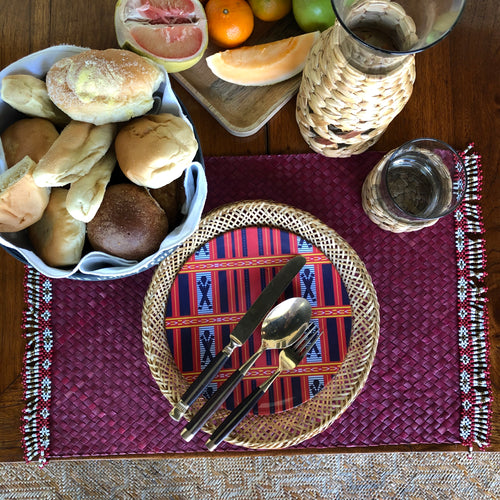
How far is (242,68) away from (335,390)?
0.49m

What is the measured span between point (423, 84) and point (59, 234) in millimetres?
587

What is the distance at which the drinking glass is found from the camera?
0.63 m

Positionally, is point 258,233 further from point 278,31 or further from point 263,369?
point 278,31

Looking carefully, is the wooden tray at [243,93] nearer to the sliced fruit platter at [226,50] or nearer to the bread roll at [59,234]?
the sliced fruit platter at [226,50]

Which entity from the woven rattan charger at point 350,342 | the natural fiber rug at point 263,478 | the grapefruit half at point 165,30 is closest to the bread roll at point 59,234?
the woven rattan charger at point 350,342

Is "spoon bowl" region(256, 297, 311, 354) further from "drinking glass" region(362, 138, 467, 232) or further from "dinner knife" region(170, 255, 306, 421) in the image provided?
"drinking glass" region(362, 138, 467, 232)

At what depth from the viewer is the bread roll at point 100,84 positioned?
1.64ft

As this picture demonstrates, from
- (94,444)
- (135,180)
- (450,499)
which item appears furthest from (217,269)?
(450,499)

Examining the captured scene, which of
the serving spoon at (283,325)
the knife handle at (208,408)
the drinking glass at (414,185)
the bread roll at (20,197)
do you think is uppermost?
the bread roll at (20,197)

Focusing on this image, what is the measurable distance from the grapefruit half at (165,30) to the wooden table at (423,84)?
70mm

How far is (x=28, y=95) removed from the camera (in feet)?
1.74

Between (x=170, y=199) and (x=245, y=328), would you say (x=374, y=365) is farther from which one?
(x=170, y=199)

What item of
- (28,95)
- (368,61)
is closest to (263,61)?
(368,61)

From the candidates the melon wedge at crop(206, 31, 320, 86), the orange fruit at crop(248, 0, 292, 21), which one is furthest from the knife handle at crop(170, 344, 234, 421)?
the orange fruit at crop(248, 0, 292, 21)
